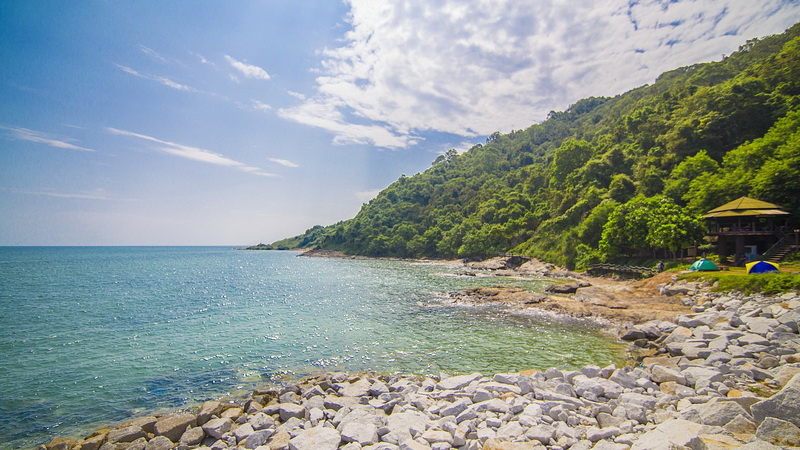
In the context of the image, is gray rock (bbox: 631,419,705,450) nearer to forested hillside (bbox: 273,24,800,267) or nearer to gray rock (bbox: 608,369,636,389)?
gray rock (bbox: 608,369,636,389)

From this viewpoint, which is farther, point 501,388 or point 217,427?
point 501,388

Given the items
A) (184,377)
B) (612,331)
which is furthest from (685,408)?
(184,377)

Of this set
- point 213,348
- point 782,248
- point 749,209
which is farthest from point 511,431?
point 749,209

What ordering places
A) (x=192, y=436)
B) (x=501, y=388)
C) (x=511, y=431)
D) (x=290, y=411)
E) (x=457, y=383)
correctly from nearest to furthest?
1. (x=511, y=431)
2. (x=192, y=436)
3. (x=290, y=411)
4. (x=501, y=388)
5. (x=457, y=383)

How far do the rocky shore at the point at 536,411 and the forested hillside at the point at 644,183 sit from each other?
34.4m

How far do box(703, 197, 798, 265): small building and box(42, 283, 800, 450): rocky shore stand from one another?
2470 centimetres

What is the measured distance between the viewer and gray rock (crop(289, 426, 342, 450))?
7934 mm

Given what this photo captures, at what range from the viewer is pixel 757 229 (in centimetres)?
3409

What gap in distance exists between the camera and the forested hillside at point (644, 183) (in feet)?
134

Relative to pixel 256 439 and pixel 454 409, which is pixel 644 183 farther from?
pixel 256 439

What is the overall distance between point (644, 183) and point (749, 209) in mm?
27641

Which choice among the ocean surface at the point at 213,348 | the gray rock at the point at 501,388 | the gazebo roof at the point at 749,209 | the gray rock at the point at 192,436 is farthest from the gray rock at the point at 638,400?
the gazebo roof at the point at 749,209

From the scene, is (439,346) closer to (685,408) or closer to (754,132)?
(685,408)

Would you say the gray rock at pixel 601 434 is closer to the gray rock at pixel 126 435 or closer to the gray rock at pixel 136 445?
the gray rock at pixel 136 445
